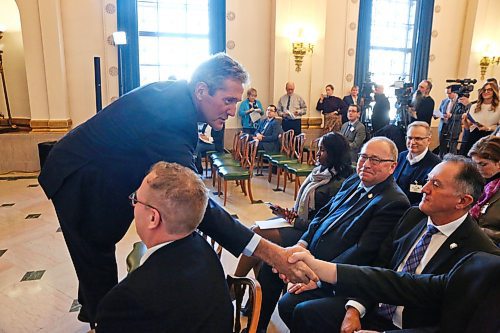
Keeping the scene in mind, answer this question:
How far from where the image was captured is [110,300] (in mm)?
913

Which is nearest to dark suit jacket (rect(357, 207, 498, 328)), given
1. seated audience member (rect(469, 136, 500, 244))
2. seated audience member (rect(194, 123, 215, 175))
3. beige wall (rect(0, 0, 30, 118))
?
seated audience member (rect(469, 136, 500, 244))

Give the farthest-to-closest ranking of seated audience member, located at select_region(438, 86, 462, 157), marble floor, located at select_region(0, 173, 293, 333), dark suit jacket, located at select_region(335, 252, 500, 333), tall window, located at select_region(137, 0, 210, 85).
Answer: tall window, located at select_region(137, 0, 210, 85) → seated audience member, located at select_region(438, 86, 462, 157) → marble floor, located at select_region(0, 173, 293, 333) → dark suit jacket, located at select_region(335, 252, 500, 333)

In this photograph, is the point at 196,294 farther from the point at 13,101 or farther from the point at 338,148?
the point at 13,101

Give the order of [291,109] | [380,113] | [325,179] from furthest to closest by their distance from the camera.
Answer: [291,109], [380,113], [325,179]

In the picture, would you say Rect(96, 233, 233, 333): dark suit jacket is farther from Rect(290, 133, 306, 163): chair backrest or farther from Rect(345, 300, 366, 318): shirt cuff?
Rect(290, 133, 306, 163): chair backrest

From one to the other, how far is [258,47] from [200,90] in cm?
582

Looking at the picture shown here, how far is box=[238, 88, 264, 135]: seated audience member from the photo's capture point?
6.66 metres

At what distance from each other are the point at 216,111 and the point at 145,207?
1.97 ft

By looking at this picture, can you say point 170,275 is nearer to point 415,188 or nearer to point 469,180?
point 469,180

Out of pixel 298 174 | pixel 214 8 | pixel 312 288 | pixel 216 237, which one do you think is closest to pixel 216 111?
pixel 216 237

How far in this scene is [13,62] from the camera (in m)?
6.27

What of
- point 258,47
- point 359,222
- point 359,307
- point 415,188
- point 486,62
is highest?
point 258,47

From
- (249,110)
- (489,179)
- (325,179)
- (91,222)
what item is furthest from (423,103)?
(91,222)

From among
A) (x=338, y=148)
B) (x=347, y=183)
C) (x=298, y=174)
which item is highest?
(x=338, y=148)
